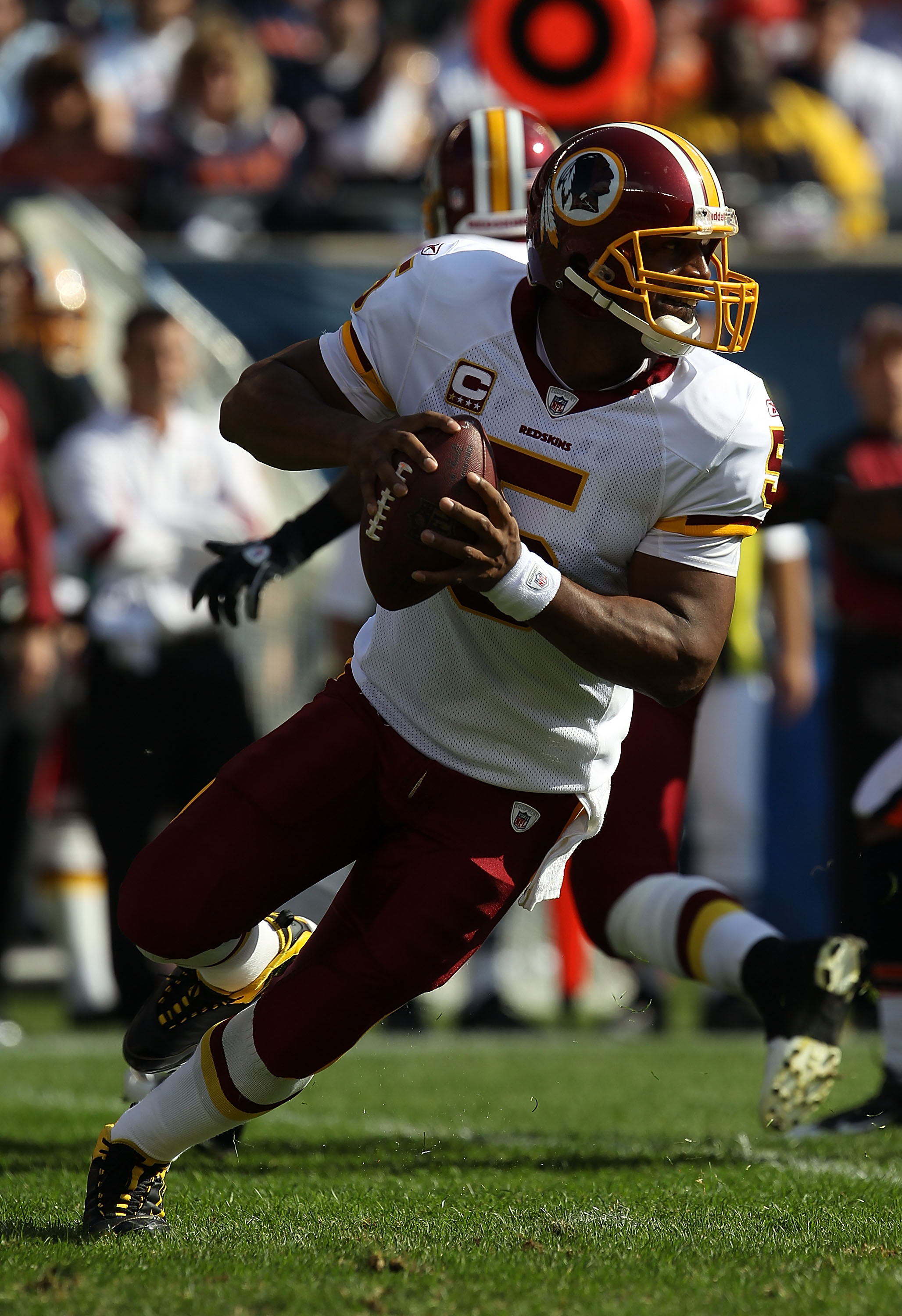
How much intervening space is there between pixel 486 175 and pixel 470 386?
1.69m

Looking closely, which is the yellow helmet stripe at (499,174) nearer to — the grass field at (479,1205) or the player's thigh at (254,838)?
the player's thigh at (254,838)

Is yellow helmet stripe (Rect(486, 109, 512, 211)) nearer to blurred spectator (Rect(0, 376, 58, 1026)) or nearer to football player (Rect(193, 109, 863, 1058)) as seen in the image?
A: football player (Rect(193, 109, 863, 1058))

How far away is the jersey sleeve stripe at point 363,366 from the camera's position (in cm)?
314

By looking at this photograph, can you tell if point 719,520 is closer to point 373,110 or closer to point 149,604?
point 149,604

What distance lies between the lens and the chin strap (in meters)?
2.91

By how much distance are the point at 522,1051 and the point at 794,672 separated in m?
1.88

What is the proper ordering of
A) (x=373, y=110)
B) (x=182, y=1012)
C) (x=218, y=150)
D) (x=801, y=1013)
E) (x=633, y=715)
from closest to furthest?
(x=182, y=1012) < (x=801, y=1013) < (x=633, y=715) < (x=218, y=150) < (x=373, y=110)

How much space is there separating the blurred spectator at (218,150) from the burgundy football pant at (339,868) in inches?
206

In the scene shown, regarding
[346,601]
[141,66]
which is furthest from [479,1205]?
[141,66]

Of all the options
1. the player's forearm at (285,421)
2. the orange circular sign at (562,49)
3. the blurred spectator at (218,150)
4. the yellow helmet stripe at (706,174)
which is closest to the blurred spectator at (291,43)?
the blurred spectator at (218,150)

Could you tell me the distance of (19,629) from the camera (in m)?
5.98

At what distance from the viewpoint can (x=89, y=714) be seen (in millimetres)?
6027

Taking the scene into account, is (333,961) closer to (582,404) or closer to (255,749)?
(255,749)

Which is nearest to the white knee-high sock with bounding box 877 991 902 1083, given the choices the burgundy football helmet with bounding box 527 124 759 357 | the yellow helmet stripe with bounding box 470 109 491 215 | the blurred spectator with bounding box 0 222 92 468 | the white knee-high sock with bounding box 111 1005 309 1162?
the white knee-high sock with bounding box 111 1005 309 1162
